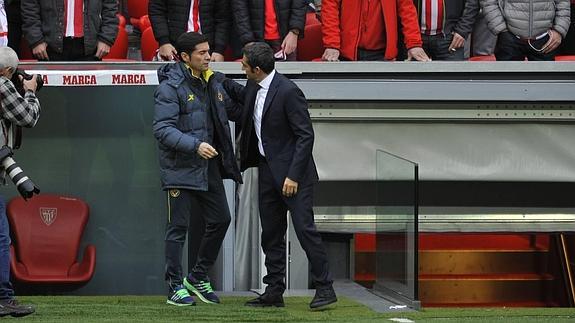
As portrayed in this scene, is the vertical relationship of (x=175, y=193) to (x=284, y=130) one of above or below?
below

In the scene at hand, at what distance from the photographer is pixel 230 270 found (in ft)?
34.1

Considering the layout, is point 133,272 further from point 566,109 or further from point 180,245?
point 566,109

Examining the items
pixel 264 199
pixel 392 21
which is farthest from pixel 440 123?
pixel 264 199

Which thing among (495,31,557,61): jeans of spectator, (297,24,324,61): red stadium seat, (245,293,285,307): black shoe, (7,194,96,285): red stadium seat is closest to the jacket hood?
(245,293,285,307): black shoe

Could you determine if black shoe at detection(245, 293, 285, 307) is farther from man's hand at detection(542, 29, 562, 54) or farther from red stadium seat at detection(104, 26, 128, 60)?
man's hand at detection(542, 29, 562, 54)

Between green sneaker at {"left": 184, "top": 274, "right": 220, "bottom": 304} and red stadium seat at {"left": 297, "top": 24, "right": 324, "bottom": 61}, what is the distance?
3.30m

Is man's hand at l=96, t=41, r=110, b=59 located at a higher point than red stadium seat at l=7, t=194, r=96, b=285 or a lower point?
higher

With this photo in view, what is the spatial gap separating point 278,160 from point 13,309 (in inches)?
82.1

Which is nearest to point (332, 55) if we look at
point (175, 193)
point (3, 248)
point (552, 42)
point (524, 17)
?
point (524, 17)

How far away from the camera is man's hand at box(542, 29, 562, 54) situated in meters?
10.9

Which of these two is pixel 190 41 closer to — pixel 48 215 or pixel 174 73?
pixel 174 73

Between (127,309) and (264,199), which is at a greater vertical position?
(264,199)

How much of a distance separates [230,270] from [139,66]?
1.93m

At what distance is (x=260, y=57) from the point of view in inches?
332
